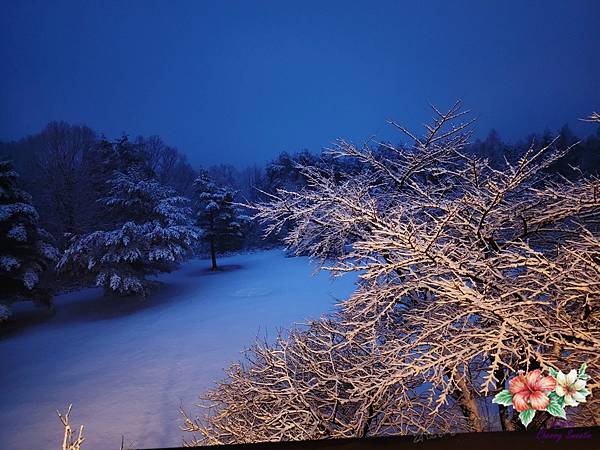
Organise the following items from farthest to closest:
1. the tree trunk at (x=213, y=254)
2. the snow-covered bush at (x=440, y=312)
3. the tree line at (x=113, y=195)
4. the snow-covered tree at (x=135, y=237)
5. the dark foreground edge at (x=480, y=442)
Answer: the tree trunk at (x=213, y=254) < the snow-covered tree at (x=135, y=237) < the tree line at (x=113, y=195) < the snow-covered bush at (x=440, y=312) < the dark foreground edge at (x=480, y=442)

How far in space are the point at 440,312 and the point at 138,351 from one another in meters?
3.98

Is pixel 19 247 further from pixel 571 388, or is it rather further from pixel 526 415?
pixel 571 388

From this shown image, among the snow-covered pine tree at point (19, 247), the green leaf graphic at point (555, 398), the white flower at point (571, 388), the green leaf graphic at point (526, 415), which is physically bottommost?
the green leaf graphic at point (526, 415)

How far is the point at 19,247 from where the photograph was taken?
11.9ft

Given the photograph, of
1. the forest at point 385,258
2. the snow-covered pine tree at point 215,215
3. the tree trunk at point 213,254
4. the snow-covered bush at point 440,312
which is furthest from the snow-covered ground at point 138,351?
the snow-covered pine tree at point 215,215

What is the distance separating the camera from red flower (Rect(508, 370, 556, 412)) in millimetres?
1203

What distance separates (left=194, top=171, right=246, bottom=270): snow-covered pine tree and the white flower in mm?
7971

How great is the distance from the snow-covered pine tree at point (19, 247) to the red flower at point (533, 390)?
183 inches

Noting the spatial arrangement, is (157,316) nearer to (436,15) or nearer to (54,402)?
(54,402)

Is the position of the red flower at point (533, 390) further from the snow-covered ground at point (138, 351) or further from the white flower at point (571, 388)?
the snow-covered ground at point (138, 351)

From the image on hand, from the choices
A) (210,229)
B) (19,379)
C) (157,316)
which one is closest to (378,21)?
(157,316)

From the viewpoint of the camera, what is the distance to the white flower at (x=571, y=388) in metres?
1.19

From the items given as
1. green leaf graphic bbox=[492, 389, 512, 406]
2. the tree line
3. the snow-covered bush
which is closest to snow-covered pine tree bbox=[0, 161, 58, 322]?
the tree line

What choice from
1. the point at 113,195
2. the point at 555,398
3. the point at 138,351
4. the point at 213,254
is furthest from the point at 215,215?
→ the point at 555,398
